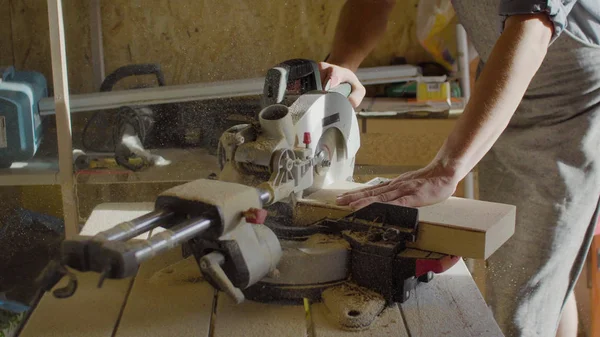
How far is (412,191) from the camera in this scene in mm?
1338

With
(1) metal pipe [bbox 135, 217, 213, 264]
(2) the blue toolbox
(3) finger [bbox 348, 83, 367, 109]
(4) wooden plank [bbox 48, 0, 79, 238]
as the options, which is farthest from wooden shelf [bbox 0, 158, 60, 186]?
(1) metal pipe [bbox 135, 217, 213, 264]

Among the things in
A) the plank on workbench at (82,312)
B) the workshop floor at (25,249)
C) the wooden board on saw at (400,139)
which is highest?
the plank on workbench at (82,312)

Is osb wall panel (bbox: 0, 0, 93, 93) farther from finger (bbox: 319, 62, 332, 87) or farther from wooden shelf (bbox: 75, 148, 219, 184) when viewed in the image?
finger (bbox: 319, 62, 332, 87)

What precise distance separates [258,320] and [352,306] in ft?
0.52

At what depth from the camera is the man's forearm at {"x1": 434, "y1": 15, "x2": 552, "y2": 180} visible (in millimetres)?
1387

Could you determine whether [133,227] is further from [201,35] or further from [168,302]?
[201,35]

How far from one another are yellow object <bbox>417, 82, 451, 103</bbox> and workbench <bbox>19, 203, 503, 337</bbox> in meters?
1.52

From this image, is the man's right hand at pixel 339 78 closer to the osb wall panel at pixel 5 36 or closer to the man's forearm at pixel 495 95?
the man's forearm at pixel 495 95

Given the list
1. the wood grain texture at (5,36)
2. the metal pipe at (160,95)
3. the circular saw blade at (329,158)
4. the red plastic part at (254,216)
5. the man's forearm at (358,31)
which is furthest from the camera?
the wood grain texture at (5,36)

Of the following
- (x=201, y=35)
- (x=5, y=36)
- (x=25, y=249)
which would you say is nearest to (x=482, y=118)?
(x=201, y=35)

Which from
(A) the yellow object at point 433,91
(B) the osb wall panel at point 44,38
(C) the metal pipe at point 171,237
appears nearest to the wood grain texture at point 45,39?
(B) the osb wall panel at point 44,38

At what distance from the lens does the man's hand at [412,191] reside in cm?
133

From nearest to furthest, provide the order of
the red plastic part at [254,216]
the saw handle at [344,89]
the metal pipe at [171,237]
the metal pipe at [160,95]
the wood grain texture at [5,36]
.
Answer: the metal pipe at [171,237]
the red plastic part at [254,216]
the saw handle at [344,89]
the metal pipe at [160,95]
the wood grain texture at [5,36]

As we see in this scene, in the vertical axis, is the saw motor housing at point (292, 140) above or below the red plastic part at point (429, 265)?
above
